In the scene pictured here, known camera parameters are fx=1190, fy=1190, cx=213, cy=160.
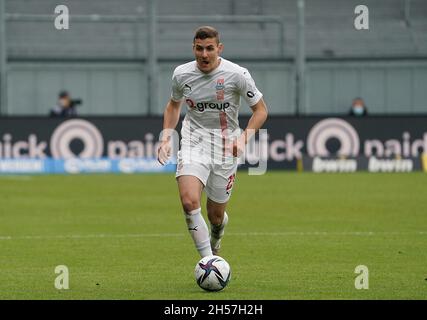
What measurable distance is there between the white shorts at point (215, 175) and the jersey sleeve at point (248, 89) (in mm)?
648

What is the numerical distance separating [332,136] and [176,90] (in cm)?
2021

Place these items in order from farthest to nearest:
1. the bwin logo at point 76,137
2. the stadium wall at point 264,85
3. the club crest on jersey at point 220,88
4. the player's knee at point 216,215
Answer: the stadium wall at point 264,85 < the bwin logo at point 76,137 < the player's knee at point 216,215 < the club crest on jersey at point 220,88

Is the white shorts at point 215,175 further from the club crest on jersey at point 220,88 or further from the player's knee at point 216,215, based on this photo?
the club crest on jersey at point 220,88

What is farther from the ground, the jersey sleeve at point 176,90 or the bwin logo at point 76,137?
A: the jersey sleeve at point 176,90

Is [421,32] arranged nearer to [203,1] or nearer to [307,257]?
[203,1]

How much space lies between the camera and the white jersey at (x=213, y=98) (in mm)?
11258

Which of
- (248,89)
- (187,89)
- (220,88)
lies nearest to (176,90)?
(187,89)

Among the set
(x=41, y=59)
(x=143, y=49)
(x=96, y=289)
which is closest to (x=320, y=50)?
(x=143, y=49)

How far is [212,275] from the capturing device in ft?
34.6

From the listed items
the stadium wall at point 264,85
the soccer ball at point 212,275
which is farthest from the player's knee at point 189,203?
the stadium wall at point 264,85

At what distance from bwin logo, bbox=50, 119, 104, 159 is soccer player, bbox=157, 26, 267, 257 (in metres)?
19.2

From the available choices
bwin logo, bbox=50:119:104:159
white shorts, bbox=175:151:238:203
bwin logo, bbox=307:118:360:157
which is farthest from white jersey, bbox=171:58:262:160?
bwin logo, bbox=307:118:360:157

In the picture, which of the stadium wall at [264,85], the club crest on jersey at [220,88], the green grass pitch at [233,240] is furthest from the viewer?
the stadium wall at [264,85]

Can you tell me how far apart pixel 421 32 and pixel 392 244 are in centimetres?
2957
